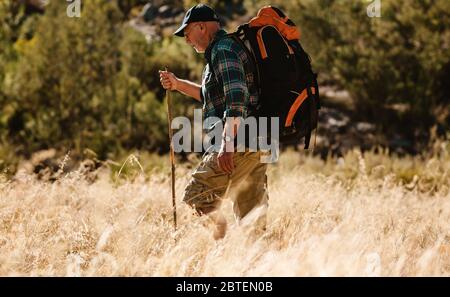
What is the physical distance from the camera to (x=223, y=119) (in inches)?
133

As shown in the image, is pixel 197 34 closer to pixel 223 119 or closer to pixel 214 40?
pixel 214 40

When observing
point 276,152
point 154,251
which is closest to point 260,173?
point 276,152

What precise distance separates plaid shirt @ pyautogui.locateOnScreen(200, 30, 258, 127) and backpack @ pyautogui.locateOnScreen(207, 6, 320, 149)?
1.8 inches

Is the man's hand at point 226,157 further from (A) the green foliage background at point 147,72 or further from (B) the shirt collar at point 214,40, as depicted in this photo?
(A) the green foliage background at point 147,72

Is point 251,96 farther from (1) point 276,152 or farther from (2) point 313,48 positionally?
(2) point 313,48

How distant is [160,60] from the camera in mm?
18016

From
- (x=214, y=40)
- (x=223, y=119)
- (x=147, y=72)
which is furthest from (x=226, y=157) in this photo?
(x=147, y=72)

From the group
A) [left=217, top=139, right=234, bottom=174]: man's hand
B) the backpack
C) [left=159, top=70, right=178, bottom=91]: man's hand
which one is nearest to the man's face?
the backpack

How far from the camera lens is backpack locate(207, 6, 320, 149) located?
3.37 metres

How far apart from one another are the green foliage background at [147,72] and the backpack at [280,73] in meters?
10.6

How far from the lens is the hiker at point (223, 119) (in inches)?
130

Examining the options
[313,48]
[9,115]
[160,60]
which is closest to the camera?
[9,115]

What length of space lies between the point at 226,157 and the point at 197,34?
29.1 inches
